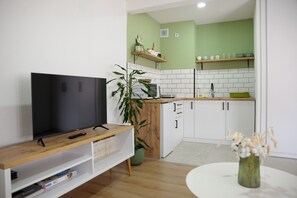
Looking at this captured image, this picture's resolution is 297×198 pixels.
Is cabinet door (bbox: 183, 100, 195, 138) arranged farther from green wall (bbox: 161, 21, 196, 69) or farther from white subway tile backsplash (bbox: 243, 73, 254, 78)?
white subway tile backsplash (bbox: 243, 73, 254, 78)

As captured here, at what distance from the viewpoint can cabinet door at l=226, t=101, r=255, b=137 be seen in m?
3.94

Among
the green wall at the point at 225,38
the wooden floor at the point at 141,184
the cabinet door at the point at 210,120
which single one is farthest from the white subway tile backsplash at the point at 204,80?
the wooden floor at the point at 141,184

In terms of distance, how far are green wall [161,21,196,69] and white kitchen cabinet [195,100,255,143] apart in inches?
42.9

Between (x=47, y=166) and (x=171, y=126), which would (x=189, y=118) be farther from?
(x=47, y=166)

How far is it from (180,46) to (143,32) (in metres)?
1.09

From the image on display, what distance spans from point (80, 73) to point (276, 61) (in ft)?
9.51

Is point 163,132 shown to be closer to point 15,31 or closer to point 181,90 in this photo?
point 181,90

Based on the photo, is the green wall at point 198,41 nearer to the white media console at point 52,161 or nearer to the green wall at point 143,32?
the green wall at point 143,32

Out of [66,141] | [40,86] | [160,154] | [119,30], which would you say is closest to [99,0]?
[119,30]

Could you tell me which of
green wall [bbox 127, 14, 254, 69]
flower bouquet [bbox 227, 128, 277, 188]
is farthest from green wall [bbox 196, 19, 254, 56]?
flower bouquet [bbox 227, 128, 277, 188]

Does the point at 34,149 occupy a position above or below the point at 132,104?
below

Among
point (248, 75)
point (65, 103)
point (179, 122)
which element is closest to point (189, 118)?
point (179, 122)

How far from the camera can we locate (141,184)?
244cm

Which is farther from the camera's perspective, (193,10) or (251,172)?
(193,10)
